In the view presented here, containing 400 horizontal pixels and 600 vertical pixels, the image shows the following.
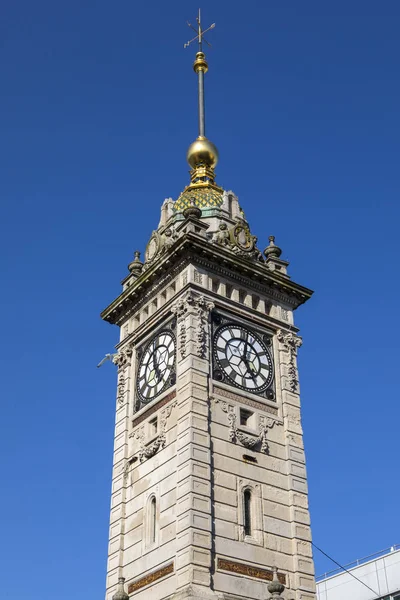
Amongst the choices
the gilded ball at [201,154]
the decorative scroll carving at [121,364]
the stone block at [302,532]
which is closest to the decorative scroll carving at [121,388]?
the decorative scroll carving at [121,364]

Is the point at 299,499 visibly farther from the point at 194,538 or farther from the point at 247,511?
the point at 194,538

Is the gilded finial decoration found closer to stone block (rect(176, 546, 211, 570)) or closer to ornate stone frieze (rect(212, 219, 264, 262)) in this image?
ornate stone frieze (rect(212, 219, 264, 262))

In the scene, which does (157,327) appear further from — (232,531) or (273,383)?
(232,531)

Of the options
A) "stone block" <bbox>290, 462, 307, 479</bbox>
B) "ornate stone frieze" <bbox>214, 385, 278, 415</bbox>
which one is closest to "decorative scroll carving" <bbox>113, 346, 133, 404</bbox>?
"ornate stone frieze" <bbox>214, 385, 278, 415</bbox>

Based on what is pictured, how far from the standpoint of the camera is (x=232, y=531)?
113 feet

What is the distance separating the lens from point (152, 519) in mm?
36094

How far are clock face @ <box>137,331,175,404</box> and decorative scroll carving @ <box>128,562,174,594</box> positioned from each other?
7959 millimetres

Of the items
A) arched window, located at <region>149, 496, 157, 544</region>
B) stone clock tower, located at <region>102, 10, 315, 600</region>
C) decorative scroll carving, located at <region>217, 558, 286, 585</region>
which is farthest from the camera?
arched window, located at <region>149, 496, 157, 544</region>

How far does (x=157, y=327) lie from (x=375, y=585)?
877 inches

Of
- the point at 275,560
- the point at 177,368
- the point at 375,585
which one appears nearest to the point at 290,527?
the point at 275,560

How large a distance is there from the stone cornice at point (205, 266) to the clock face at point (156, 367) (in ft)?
9.66

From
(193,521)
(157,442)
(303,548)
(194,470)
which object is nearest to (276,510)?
(303,548)

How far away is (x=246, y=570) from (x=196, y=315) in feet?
35.8

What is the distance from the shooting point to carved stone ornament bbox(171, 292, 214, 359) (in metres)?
38.2
